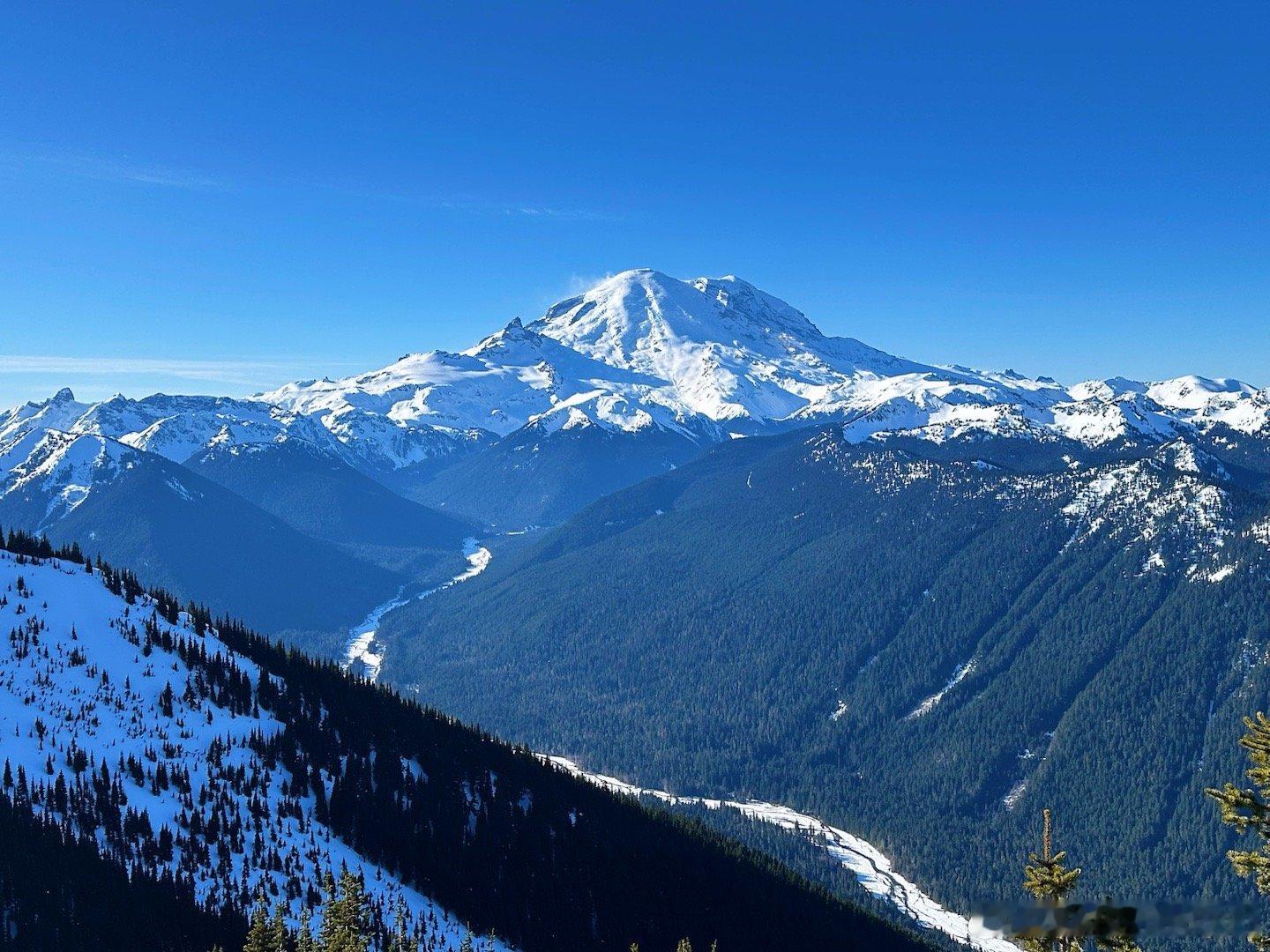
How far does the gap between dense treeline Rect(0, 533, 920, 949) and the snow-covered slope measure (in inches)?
41.8

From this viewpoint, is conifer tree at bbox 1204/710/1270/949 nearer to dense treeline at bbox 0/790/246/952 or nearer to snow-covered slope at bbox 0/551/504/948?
snow-covered slope at bbox 0/551/504/948

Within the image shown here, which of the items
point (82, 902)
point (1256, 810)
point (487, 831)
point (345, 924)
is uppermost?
point (1256, 810)

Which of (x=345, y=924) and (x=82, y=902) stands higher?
(x=345, y=924)

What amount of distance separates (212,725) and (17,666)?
25154mm

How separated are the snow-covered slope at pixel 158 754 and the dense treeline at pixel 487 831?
3.49 feet

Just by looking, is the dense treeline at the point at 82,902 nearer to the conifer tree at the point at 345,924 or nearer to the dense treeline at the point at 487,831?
the dense treeline at the point at 487,831

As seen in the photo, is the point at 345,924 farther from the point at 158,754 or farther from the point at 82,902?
the point at 158,754

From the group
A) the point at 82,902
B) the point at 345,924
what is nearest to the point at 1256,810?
the point at 345,924

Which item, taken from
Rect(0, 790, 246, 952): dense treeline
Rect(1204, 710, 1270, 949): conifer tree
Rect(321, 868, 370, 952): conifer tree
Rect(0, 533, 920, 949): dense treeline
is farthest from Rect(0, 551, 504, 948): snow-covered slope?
Rect(1204, 710, 1270, 949): conifer tree

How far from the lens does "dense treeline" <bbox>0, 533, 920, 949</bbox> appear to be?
401 ft

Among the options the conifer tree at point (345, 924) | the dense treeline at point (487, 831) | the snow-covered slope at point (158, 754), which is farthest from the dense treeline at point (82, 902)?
the conifer tree at point (345, 924)

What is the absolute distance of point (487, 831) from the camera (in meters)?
137

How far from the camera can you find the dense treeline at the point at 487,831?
122 metres

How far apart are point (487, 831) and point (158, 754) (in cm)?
4642
